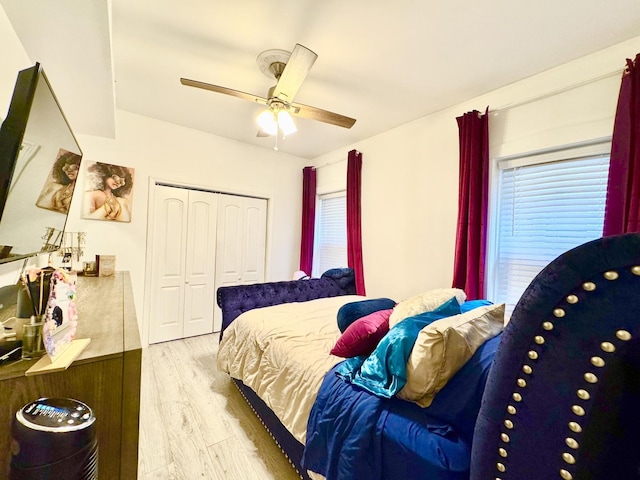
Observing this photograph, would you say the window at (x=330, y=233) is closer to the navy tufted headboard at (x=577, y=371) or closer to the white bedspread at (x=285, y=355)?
the white bedspread at (x=285, y=355)

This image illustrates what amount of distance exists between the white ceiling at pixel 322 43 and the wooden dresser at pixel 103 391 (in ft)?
4.83

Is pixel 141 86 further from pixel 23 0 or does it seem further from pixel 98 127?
pixel 23 0

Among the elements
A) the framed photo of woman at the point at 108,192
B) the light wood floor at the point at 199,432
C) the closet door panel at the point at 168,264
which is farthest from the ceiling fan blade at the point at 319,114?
the light wood floor at the point at 199,432

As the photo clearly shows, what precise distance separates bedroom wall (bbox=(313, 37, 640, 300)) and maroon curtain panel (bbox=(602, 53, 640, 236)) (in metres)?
0.12

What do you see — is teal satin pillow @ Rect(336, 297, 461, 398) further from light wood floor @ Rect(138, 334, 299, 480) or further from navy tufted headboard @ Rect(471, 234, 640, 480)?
light wood floor @ Rect(138, 334, 299, 480)

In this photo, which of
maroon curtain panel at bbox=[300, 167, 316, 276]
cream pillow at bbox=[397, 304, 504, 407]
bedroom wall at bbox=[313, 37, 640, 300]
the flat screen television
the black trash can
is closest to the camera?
the black trash can

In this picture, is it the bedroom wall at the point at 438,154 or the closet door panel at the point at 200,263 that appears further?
the closet door panel at the point at 200,263

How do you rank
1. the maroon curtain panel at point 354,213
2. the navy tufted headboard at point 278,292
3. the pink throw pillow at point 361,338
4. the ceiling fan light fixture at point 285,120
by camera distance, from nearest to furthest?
the pink throw pillow at point 361,338
the ceiling fan light fixture at point 285,120
the navy tufted headboard at point 278,292
the maroon curtain panel at point 354,213

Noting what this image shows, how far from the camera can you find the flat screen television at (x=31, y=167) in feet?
2.98

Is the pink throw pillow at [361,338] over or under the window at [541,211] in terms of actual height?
under

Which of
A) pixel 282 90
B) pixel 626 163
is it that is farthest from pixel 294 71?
pixel 626 163

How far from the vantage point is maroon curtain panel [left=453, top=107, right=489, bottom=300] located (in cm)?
232

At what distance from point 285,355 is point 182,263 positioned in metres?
2.44

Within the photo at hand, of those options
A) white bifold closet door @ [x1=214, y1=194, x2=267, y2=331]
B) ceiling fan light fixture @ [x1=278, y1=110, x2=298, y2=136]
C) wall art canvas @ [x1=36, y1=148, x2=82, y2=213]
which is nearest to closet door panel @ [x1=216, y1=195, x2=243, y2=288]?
white bifold closet door @ [x1=214, y1=194, x2=267, y2=331]
